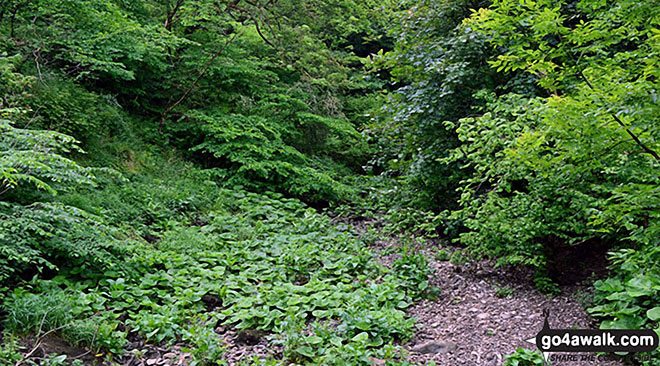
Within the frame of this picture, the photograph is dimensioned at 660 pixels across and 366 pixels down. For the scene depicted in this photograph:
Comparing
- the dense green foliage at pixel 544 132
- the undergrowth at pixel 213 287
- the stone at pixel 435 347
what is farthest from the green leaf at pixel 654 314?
the undergrowth at pixel 213 287

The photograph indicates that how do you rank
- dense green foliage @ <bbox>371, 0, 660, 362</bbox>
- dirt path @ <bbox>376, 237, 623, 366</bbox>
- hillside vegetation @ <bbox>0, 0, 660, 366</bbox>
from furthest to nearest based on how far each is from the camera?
1. dirt path @ <bbox>376, 237, 623, 366</bbox>
2. hillside vegetation @ <bbox>0, 0, 660, 366</bbox>
3. dense green foliage @ <bbox>371, 0, 660, 362</bbox>

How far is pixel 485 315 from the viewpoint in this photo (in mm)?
3656

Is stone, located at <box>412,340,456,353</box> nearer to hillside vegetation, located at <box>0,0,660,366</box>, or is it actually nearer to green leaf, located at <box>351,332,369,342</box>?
hillside vegetation, located at <box>0,0,660,366</box>

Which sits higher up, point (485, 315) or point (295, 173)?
point (485, 315)

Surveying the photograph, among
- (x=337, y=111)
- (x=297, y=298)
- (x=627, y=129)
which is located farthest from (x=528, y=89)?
(x=337, y=111)

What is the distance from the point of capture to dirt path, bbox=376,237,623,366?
306 cm

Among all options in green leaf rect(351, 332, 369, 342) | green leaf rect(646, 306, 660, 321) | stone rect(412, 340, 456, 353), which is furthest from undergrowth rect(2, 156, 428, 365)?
green leaf rect(646, 306, 660, 321)

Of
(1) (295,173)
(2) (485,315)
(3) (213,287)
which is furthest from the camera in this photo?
(1) (295,173)

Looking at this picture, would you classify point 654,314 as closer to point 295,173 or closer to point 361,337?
point 361,337

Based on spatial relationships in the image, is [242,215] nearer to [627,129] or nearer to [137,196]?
[137,196]

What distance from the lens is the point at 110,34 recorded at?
225 inches

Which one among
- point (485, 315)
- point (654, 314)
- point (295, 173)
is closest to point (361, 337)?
point (485, 315)

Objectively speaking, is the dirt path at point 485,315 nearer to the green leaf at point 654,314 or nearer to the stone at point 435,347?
the stone at point 435,347

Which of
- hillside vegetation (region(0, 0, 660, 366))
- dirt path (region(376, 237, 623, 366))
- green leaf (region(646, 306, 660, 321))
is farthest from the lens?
dirt path (region(376, 237, 623, 366))
